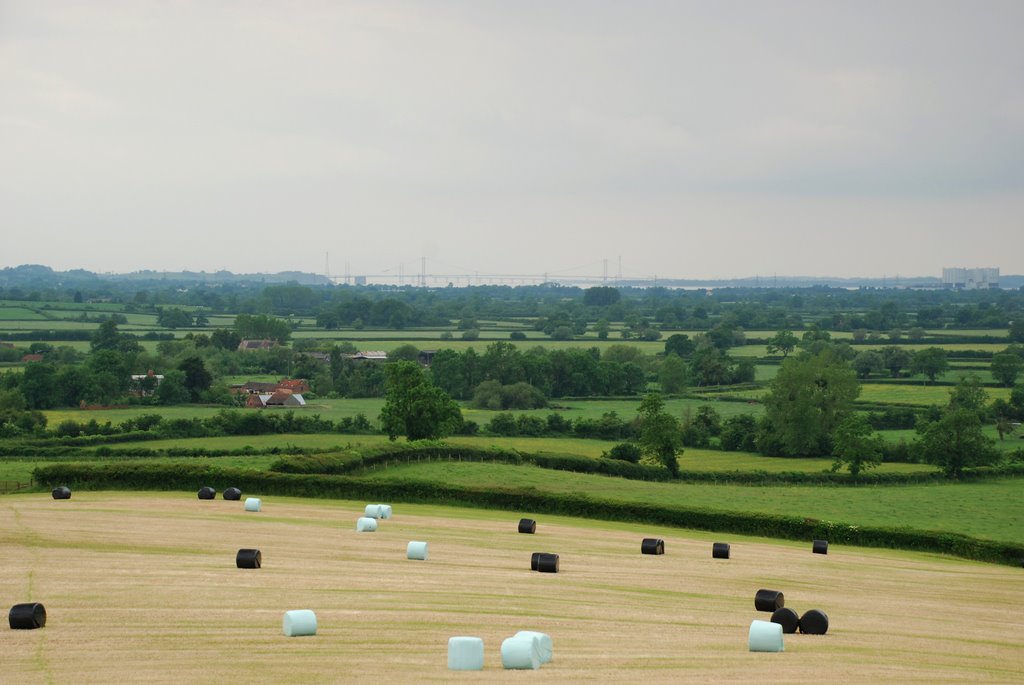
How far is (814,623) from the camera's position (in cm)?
2081

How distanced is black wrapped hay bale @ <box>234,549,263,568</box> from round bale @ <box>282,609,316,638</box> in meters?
6.46

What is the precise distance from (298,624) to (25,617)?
4547 mm

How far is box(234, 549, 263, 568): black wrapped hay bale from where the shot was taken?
25.4 meters

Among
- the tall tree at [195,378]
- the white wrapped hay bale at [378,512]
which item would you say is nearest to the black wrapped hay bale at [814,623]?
the white wrapped hay bale at [378,512]

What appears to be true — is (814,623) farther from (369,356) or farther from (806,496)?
(369,356)

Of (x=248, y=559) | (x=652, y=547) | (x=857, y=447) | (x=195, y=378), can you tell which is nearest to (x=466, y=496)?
(x=652, y=547)

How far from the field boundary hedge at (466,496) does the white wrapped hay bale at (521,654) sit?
26318 millimetres

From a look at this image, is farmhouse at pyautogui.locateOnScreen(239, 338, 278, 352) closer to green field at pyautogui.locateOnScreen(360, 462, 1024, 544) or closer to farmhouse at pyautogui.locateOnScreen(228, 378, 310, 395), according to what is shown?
farmhouse at pyautogui.locateOnScreen(228, 378, 310, 395)

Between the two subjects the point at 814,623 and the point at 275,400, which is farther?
the point at 275,400

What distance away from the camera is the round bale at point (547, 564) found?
27219 mm

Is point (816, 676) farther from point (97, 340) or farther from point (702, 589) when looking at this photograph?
point (97, 340)

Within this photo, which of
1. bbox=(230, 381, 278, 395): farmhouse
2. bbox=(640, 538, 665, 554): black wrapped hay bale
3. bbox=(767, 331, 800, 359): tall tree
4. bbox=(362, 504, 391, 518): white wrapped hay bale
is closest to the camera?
bbox=(640, 538, 665, 554): black wrapped hay bale

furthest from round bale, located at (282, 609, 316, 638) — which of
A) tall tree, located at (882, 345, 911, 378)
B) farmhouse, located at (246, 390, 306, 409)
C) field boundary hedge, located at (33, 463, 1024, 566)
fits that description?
tall tree, located at (882, 345, 911, 378)

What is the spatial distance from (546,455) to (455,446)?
15.9ft
